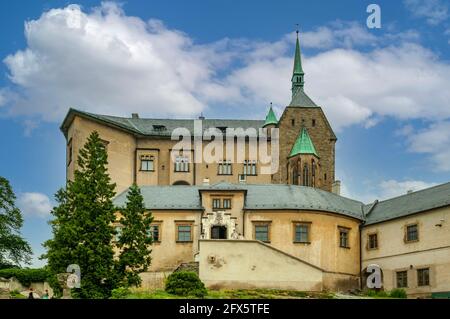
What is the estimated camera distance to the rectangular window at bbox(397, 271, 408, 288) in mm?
63228

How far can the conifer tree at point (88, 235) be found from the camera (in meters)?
51.7

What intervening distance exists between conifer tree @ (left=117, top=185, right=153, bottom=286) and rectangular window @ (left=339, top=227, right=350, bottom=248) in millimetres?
19133

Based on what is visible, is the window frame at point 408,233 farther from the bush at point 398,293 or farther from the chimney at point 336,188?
the chimney at point 336,188

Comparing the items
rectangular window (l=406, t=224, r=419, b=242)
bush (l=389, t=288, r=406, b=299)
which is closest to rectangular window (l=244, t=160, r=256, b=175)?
rectangular window (l=406, t=224, r=419, b=242)

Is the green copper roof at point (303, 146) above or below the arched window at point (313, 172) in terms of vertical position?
above

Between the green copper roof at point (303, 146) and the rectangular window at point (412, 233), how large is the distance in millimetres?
29244

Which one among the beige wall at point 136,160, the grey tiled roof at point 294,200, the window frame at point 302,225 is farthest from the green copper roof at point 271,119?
the window frame at point 302,225

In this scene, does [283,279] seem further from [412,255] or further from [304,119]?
[304,119]

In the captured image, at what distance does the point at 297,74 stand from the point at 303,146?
748 inches

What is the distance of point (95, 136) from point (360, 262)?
89.3ft

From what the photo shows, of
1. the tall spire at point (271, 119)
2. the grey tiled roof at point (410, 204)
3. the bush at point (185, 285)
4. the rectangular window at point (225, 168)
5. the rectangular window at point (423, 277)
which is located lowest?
the bush at point (185, 285)

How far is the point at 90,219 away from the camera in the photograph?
53594 millimetres

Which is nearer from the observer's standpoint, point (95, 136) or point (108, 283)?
point (108, 283)
